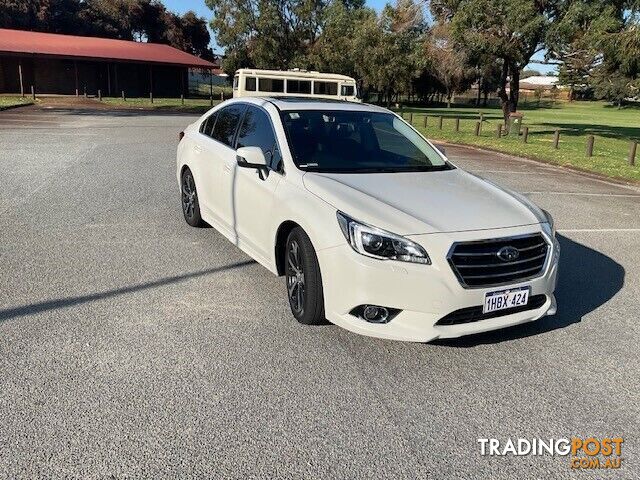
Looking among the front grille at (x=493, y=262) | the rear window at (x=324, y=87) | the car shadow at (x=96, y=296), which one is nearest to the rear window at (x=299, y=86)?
the rear window at (x=324, y=87)

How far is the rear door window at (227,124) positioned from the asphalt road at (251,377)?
44.8 inches

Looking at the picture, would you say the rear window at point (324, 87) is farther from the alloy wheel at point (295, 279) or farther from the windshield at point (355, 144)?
the alloy wheel at point (295, 279)

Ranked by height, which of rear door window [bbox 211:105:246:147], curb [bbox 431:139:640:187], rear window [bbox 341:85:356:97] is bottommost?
curb [bbox 431:139:640:187]

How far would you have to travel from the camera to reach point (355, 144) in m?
5.09

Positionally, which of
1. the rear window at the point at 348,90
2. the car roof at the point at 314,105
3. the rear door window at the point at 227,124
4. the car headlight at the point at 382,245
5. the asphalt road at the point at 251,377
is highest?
the rear window at the point at 348,90

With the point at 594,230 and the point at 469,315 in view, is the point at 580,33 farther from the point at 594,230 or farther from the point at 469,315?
the point at 469,315

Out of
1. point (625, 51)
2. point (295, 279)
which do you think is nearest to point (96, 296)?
point (295, 279)

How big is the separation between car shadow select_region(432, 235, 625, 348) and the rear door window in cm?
296

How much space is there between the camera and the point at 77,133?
18188 millimetres

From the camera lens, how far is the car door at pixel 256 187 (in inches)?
182

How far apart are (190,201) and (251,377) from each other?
12.0 feet

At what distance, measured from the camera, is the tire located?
12.9 ft

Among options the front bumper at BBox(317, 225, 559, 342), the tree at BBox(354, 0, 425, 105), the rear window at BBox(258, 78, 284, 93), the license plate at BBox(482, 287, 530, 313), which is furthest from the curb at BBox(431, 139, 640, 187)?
the tree at BBox(354, 0, 425, 105)

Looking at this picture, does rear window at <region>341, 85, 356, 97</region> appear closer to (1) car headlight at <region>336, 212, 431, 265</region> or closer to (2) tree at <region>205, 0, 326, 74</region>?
(1) car headlight at <region>336, 212, 431, 265</region>
